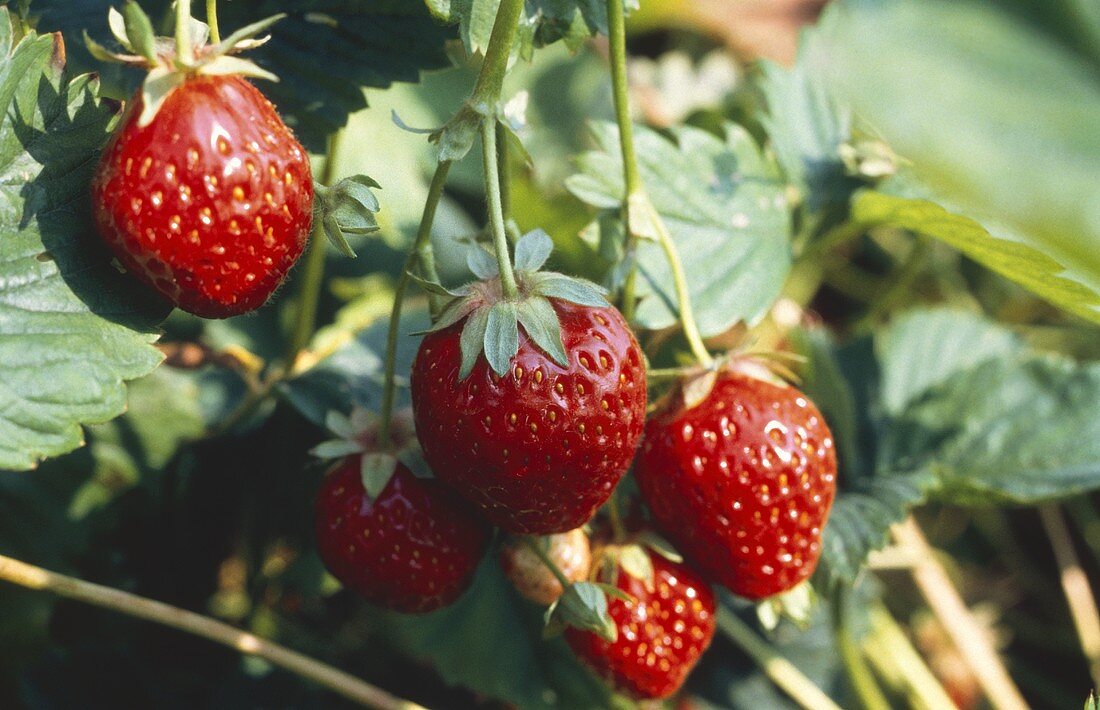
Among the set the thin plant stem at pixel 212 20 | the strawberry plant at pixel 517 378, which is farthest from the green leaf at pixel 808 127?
the thin plant stem at pixel 212 20

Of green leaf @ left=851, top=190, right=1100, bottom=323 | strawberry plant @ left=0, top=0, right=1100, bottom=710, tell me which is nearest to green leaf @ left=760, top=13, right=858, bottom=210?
strawberry plant @ left=0, top=0, right=1100, bottom=710

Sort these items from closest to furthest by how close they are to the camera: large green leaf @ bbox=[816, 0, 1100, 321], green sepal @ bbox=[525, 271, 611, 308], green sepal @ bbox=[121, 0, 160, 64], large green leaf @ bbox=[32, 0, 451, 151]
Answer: large green leaf @ bbox=[816, 0, 1100, 321] → green sepal @ bbox=[121, 0, 160, 64] → green sepal @ bbox=[525, 271, 611, 308] → large green leaf @ bbox=[32, 0, 451, 151]

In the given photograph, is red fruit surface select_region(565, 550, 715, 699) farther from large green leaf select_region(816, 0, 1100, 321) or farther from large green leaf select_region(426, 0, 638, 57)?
large green leaf select_region(816, 0, 1100, 321)

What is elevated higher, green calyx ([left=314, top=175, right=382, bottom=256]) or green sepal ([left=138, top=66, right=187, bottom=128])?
green sepal ([left=138, top=66, right=187, bottom=128])

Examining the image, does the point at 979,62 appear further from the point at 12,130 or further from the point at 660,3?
the point at 660,3

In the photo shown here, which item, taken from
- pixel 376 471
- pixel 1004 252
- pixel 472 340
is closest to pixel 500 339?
pixel 472 340

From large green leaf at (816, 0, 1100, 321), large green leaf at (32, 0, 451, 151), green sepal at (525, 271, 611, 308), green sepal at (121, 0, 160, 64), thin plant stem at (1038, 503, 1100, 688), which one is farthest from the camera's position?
thin plant stem at (1038, 503, 1100, 688)
